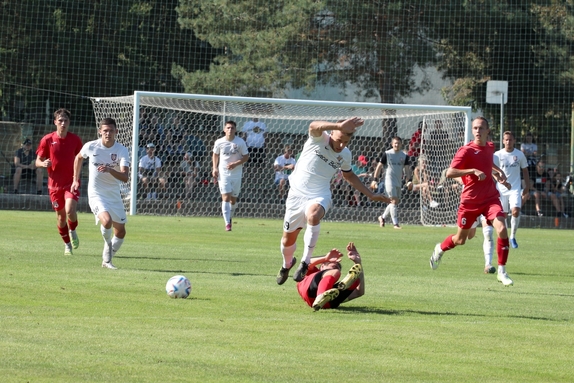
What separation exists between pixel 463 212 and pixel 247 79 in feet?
76.0

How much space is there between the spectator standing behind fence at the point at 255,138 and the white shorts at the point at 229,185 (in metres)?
6.71

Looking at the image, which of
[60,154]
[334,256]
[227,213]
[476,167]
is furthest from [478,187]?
[227,213]

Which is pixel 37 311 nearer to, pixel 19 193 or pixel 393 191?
pixel 393 191

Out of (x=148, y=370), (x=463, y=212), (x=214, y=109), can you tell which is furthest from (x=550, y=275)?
(x=214, y=109)

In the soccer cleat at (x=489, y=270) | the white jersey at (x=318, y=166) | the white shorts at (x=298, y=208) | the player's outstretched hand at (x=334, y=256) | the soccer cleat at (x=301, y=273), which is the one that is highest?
the white jersey at (x=318, y=166)

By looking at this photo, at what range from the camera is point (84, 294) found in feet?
35.5

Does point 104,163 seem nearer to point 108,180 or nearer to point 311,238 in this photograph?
point 108,180

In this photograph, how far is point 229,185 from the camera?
23844 millimetres

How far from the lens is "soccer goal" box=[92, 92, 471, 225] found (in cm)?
2759

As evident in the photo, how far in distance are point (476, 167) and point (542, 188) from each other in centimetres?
1926

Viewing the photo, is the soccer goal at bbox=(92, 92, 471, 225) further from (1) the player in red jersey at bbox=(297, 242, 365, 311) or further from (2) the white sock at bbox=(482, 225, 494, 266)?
(1) the player in red jersey at bbox=(297, 242, 365, 311)

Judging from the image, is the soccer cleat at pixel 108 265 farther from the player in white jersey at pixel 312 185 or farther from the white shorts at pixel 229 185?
the white shorts at pixel 229 185

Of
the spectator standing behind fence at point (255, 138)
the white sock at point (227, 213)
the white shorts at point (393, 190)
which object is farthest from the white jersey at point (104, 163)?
the spectator standing behind fence at point (255, 138)

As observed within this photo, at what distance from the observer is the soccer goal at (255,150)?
27594mm
